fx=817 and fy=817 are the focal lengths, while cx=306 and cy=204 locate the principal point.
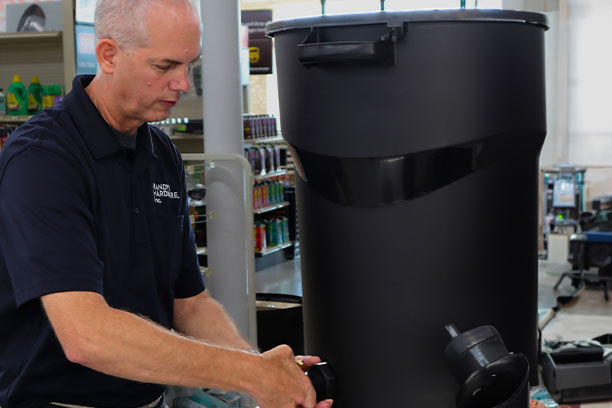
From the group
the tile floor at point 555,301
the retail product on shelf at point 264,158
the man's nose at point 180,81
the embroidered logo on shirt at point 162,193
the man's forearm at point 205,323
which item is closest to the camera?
the man's nose at point 180,81

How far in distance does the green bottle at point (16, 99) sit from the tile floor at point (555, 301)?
7.57 ft

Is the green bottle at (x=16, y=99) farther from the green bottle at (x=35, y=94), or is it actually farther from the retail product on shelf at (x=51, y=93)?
the retail product on shelf at (x=51, y=93)

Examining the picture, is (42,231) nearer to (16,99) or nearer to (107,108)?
(107,108)

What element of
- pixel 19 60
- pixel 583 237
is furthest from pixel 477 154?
pixel 583 237

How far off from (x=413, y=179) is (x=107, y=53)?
2.13ft

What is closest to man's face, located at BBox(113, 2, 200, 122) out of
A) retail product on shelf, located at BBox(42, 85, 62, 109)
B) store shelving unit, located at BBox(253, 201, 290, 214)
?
retail product on shelf, located at BBox(42, 85, 62, 109)

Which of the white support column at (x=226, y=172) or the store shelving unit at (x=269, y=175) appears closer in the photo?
the white support column at (x=226, y=172)

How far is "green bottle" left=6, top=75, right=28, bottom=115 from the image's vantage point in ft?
18.1

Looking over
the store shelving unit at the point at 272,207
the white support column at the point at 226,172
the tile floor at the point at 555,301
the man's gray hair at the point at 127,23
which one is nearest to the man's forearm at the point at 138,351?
the man's gray hair at the point at 127,23

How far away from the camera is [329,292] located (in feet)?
5.75

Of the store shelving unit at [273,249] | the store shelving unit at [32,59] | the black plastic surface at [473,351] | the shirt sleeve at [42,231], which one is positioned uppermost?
the store shelving unit at [32,59]

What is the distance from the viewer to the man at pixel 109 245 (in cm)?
119

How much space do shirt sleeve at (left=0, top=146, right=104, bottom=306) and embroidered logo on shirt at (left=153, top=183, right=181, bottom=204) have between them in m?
0.24

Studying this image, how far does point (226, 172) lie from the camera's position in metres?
3.55
